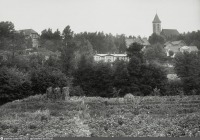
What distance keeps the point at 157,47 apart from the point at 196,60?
2717 centimetres

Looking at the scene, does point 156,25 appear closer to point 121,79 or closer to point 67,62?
point 67,62

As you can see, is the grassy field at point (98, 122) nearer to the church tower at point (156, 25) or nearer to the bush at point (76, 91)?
the bush at point (76, 91)

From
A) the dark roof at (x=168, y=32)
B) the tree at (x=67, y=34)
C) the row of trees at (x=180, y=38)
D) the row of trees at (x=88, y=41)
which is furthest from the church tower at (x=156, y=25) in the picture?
the tree at (x=67, y=34)

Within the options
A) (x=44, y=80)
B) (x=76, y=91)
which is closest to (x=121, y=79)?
(x=76, y=91)

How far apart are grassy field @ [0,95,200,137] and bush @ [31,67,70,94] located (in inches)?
444

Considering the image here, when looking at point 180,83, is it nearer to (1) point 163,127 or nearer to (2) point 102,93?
(2) point 102,93

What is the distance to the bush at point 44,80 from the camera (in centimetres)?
3356

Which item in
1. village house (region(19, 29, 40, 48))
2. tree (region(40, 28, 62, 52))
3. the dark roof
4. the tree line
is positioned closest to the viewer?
the tree line

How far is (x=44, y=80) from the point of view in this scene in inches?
1324

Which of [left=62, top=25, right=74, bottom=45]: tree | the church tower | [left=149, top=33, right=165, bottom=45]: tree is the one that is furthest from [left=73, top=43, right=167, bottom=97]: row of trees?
the church tower

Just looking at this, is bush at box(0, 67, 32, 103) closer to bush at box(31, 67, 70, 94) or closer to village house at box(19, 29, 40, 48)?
bush at box(31, 67, 70, 94)

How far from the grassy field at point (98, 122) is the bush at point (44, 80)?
1127 centimetres

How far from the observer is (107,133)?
A: 13.1 m

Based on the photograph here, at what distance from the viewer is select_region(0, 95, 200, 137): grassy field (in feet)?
42.4
